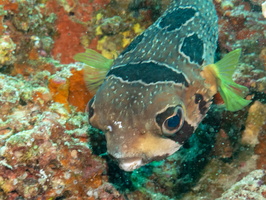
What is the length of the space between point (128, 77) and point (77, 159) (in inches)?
67.3

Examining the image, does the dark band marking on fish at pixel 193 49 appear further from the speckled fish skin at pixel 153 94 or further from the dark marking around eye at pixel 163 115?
the dark marking around eye at pixel 163 115

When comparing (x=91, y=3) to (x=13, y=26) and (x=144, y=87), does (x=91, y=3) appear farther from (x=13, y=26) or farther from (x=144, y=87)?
(x=144, y=87)

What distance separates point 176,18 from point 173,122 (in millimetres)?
1952

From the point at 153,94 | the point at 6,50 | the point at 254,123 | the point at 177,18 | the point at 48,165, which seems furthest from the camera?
the point at 6,50

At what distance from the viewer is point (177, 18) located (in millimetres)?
3777

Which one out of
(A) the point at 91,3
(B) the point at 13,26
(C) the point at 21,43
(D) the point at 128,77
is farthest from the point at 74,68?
(D) the point at 128,77

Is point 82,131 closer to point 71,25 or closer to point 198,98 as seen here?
point 198,98

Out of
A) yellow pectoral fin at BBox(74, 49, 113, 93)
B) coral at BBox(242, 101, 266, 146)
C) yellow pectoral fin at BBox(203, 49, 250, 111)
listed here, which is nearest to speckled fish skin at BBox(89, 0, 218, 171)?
yellow pectoral fin at BBox(203, 49, 250, 111)

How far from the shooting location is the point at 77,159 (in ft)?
12.4

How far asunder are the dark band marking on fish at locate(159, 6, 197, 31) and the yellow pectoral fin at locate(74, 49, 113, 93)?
979 mm

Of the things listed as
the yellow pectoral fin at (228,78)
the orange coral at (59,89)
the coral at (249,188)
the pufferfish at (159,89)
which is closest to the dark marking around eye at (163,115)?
the pufferfish at (159,89)

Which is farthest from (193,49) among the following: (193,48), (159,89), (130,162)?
(130,162)

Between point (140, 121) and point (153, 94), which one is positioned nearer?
point (140, 121)

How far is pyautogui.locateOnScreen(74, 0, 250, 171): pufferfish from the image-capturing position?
2.43 metres
